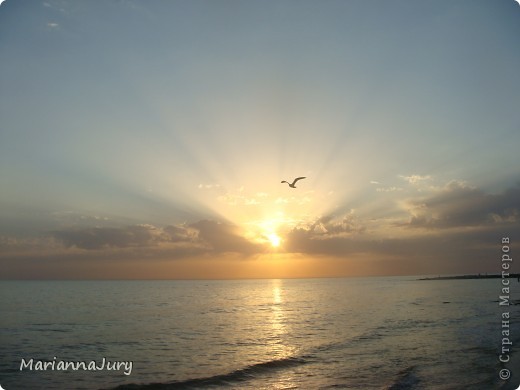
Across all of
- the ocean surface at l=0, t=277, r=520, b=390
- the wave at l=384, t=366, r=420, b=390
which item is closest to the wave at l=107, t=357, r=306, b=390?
the ocean surface at l=0, t=277, r=520, b=390

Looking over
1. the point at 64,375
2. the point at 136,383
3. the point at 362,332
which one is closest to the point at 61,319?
the point at 64,375

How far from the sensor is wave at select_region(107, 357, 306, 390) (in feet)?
79.6

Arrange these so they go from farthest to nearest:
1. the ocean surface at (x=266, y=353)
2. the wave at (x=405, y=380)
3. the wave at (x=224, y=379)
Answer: the ocean surface at (x=266, y=353) < the wave at (x=224, y=379) < the wave at (x=405, y=380)

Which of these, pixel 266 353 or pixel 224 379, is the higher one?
pixel 224 379

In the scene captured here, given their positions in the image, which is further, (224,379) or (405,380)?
(224,379)

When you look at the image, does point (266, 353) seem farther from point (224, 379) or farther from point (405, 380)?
point (405, 380)

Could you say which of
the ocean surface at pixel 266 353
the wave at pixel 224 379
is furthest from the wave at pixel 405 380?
the wave at pixel 224 379

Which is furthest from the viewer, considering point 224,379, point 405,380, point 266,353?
point 266,353

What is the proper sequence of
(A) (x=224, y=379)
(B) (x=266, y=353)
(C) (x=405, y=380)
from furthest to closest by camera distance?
1. (B) (x=266, y=353)
2. (A) (x=224, y=379)
3. (C) (x=405, y=380)

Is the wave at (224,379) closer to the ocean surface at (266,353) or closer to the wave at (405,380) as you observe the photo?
the ocean surface at (266,353)

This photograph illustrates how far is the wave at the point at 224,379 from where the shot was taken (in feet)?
79.6

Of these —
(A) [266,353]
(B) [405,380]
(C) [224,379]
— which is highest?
(B) [405,380]

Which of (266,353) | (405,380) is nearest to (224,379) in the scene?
(266,353)

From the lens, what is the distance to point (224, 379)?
2559 cm
